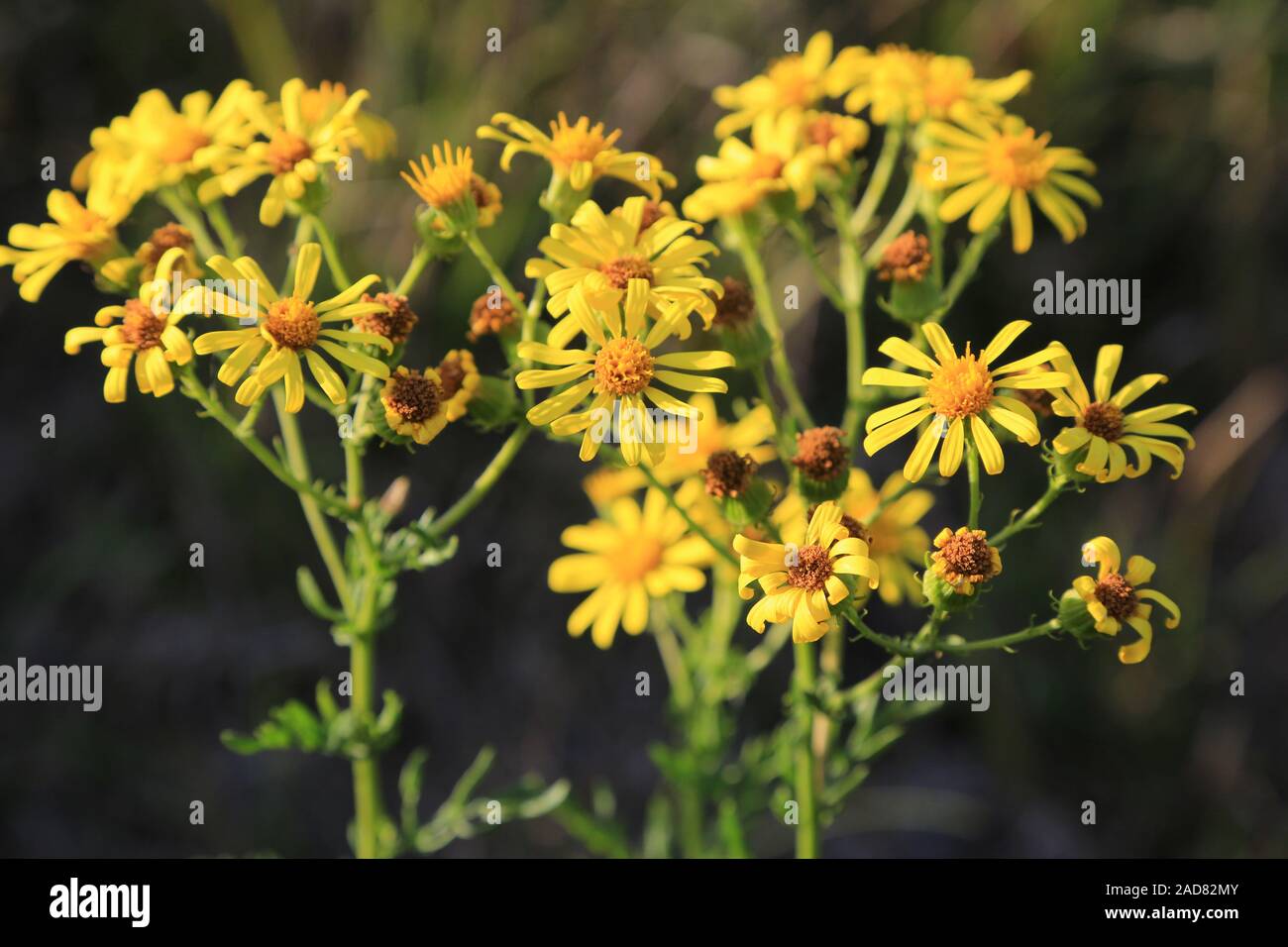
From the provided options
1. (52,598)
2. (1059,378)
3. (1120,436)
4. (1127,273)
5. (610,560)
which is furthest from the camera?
(1127,273)

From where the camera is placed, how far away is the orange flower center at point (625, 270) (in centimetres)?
302

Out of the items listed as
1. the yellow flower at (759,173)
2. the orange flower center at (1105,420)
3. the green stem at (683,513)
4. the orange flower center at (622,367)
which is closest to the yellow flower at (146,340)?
the orange flower center at (622,367)

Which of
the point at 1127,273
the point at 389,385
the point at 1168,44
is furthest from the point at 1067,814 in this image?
the point at 389,385

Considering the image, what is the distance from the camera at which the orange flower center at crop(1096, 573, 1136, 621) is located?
9.47ft

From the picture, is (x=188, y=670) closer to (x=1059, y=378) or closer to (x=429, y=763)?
(x=429, y=763)

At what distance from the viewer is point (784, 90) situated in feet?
12.9

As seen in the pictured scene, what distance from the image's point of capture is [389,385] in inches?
116

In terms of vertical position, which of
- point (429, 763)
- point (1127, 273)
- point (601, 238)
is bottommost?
A: point (429, 763)

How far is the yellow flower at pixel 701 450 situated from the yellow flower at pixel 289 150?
1.25 metres

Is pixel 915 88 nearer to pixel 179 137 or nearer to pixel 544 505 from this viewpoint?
pixel 179 137

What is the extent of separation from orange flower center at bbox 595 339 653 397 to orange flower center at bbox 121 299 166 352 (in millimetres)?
1151

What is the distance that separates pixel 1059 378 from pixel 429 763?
160 inches

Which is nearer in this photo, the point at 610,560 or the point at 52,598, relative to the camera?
the point at 610,560

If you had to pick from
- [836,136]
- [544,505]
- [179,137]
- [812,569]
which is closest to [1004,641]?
[812,569]
